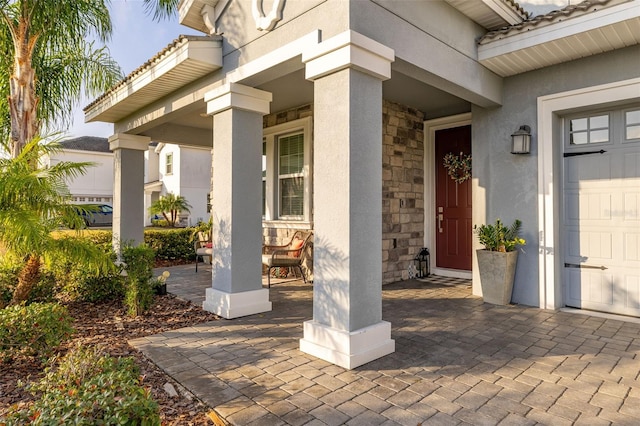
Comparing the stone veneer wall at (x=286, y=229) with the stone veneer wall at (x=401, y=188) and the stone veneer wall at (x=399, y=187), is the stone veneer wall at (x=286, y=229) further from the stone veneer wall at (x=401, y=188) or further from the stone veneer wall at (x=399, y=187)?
the stone veneer wall at (x=401, y=188)

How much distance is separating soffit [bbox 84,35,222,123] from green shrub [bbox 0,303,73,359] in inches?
118

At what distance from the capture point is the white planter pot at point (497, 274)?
4820 millimetres

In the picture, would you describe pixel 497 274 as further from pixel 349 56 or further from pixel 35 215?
pixel 35 215

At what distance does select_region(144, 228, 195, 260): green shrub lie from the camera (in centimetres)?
952

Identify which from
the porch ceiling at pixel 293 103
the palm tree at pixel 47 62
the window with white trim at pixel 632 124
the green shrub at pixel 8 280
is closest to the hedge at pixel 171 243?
the porch ceiling at pixel 293 103

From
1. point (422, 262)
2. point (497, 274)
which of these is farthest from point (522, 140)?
point (422, 262)

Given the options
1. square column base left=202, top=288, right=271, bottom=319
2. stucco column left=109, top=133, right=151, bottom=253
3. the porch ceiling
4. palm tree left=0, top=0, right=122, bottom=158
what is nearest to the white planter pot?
the porch ceiling

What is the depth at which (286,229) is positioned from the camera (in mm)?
6941

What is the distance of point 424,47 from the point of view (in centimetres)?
376

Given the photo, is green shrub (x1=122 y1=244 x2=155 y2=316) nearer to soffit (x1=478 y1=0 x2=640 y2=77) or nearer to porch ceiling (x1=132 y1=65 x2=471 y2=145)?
porch ceiling (x1=132 y1=65 x2=471 y2=145)

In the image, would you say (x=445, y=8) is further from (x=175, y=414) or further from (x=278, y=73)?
(x=175, y=414)

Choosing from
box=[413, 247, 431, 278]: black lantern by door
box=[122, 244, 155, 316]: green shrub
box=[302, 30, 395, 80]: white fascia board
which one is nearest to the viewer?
box=[302, 30, 395, 80]: white fascia board

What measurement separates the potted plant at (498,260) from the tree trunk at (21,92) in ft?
22.8

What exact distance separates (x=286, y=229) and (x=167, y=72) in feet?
10.6
